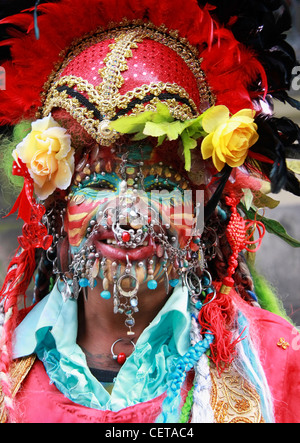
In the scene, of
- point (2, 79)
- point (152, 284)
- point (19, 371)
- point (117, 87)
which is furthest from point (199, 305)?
point (2, 79)

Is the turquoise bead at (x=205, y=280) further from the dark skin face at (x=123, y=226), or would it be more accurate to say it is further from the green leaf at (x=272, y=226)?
the green leaf at (x=272, y=226)

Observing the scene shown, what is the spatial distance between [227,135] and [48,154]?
0.68 m

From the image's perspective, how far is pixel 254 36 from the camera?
6.45ft

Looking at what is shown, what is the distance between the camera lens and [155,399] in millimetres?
1889

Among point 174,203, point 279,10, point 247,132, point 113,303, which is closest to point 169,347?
point 113,303

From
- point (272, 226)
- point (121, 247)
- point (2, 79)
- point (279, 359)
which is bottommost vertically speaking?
point (279, 359)

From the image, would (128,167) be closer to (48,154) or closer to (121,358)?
(48,154)

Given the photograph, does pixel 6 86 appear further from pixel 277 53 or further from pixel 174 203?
pixel 277 53

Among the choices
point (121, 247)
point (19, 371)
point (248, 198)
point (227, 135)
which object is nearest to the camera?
point (227, 135)

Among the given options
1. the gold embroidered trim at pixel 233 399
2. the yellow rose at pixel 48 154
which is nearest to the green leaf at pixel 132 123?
the yellow rose at pixel 48 154

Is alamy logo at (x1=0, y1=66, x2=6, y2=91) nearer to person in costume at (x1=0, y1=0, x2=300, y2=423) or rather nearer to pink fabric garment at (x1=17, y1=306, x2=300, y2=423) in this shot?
person in costume at (x1=0, y1=0, x2=300, y2=423)

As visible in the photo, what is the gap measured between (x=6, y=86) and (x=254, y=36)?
3.39ft
